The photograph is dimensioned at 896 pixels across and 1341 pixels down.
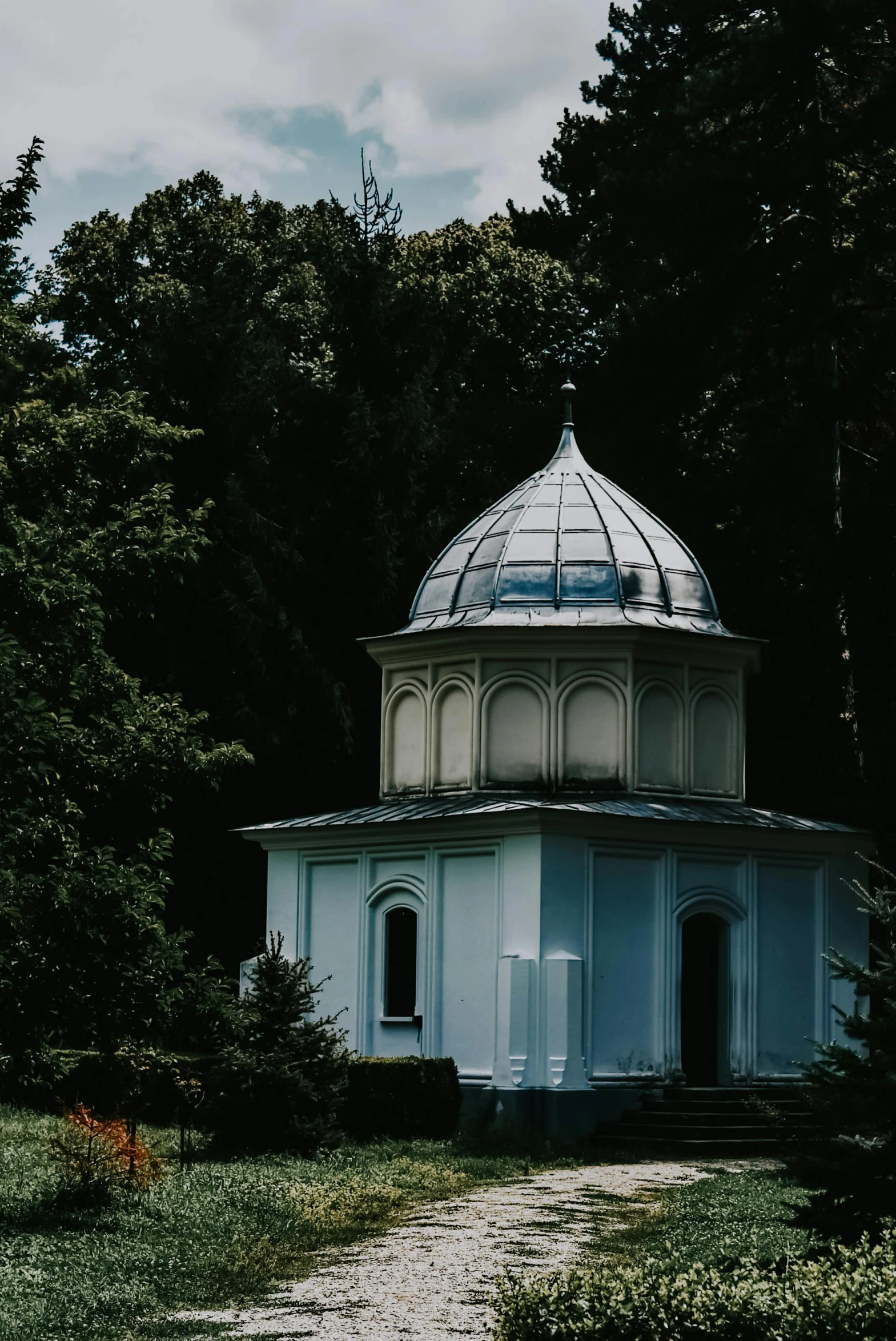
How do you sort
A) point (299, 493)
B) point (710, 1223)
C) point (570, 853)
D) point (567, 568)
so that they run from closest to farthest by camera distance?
point (710, 1223) → point (570, 853) → point (567, 568) → point (299, 493)

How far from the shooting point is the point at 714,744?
2534 centimetres

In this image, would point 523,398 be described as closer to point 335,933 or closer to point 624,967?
point 335,933

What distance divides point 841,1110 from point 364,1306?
10.2 ft

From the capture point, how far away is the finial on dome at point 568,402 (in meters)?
27.9

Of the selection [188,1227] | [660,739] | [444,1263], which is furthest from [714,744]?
[444,1263]

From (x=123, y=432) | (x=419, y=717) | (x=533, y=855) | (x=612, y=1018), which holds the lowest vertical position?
(x=612, y=1018)

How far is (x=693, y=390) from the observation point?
28.9 m

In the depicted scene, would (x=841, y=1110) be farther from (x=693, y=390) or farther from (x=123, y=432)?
(x=693, y=390)

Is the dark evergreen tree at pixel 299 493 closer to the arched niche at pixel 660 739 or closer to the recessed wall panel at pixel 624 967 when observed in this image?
the arched niche at pixel 660 739

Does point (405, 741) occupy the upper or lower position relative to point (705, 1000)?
upper

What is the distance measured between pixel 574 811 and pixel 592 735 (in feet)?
7.45

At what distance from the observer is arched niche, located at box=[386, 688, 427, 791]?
25625 mm

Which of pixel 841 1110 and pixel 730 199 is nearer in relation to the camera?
pixel 841 1110

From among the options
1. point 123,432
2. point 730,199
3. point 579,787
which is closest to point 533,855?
point 579,787
